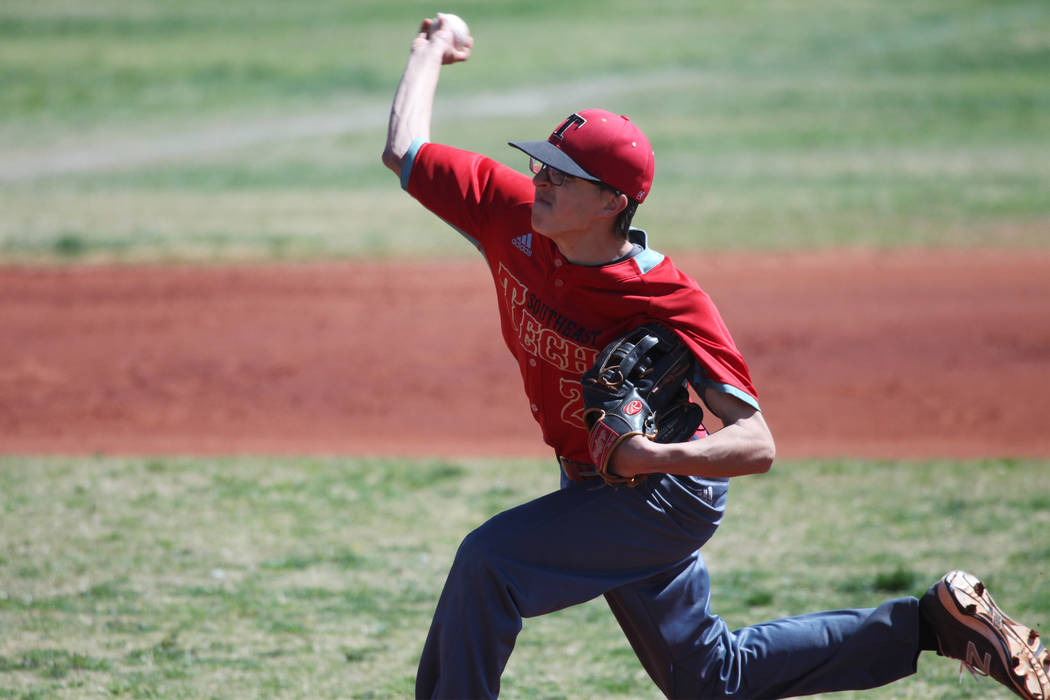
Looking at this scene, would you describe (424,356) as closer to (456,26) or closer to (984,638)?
(456,26)

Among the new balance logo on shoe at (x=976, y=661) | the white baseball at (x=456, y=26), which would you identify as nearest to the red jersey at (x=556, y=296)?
the white baseball at (x=456, y=26)

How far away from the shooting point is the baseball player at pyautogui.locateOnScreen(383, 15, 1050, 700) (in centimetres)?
321

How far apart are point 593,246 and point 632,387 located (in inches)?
18.4

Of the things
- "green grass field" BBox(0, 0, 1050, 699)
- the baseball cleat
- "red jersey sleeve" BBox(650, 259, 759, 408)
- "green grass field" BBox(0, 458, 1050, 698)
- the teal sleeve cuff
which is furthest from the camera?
"green grass field" BBox(0, 0, 1050, 699)

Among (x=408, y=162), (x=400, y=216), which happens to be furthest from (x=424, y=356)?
(x=408, y=162)

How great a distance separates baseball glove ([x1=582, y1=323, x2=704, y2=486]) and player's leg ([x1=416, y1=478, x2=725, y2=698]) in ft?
0.51

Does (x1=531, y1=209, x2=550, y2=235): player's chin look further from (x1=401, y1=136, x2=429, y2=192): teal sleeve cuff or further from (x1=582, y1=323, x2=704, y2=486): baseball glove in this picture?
(x1=401, y1=136, x2=429, y2=192): teal sleeve cuff

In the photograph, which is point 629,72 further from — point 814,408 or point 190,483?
point 190,483

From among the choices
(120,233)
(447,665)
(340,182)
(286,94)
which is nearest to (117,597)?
(447,665)

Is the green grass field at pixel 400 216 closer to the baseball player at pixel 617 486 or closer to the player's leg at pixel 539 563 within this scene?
the baseball player at pixel 617 486

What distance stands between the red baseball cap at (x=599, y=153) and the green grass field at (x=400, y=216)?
2057mm

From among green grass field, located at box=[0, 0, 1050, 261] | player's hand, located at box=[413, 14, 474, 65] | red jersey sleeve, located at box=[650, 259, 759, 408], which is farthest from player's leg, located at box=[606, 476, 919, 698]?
green grass field, located at box=[0, 0, 1050, 261]

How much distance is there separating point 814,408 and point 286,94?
62.0ft

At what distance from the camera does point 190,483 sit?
699 centimetres
